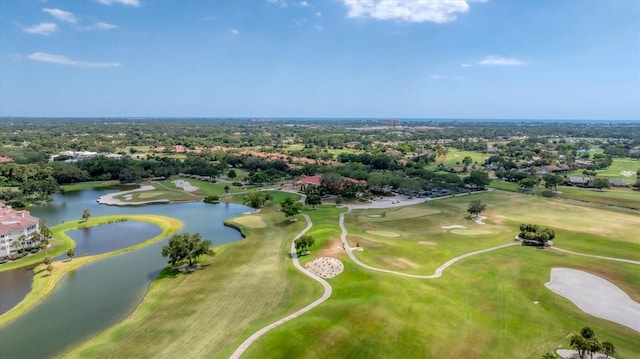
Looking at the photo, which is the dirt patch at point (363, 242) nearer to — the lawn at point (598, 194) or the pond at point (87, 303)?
the pond at point (87, 303)

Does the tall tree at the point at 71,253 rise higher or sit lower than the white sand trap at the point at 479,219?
higher

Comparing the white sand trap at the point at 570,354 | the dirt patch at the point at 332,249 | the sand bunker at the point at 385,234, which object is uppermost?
the dirt patch at the point at 332,249

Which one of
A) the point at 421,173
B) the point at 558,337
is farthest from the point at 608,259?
the point at 421,173

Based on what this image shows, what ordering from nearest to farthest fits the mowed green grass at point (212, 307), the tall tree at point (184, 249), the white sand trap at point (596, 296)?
the mowed green grass at point (212, 307)
the white sand trap at point (596, 296)
the tall tree at point (184, 249)

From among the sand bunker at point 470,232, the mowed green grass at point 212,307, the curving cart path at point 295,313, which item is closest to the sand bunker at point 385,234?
the sand bunker at point 470,232

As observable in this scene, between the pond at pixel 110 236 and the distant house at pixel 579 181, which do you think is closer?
the pond at pixel 110 236

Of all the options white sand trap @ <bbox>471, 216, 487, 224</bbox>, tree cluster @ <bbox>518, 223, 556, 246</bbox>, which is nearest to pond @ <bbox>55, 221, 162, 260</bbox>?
white sand trap @ <bbox>471, 216, 487, 224</bbox>

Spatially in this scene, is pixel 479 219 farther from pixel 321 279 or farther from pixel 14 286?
pixel 14 286
